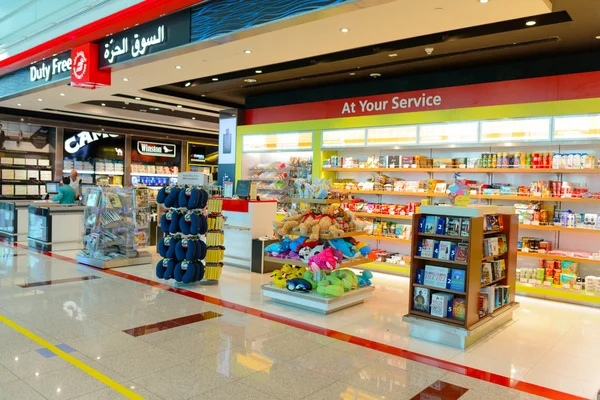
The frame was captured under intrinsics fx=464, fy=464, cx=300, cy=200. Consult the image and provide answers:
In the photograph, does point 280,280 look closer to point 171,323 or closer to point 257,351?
point 171,323

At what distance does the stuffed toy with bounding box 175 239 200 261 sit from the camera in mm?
6301

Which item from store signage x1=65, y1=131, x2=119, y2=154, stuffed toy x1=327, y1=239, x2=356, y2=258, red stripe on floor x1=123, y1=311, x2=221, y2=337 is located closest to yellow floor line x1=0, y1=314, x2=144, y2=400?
red stripe on floor x1=123, y1=311, x2=221, y2=337

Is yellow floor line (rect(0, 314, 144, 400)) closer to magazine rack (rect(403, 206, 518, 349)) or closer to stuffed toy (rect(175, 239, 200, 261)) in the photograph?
stuffed toy (rect(175, 239, 200, 261))

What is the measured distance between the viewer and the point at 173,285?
652 centimetres

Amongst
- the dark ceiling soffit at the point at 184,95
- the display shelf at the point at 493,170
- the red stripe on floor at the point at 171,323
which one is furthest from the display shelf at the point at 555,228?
the dark ceiling soffit at the point at 184,95

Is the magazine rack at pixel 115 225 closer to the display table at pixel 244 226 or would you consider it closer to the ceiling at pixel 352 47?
the display table at pixel 244 226

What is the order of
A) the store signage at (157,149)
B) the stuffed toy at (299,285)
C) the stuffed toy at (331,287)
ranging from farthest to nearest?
the store signage at (157,149) → the stuffed toy at (299,285) → the stuffed toy at (331,287)

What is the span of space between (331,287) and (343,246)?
1.68ft

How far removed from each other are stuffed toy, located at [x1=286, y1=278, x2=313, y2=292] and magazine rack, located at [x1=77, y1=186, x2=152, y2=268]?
11.6 ft

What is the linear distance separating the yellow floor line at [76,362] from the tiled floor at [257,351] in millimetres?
43

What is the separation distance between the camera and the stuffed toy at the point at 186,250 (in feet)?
20.7

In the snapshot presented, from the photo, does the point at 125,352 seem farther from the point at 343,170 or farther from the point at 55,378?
the point at 343,170

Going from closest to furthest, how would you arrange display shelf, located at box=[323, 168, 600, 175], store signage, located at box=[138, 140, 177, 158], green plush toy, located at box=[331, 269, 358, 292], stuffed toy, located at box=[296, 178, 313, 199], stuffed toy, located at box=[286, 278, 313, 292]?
stuffed toy, located at box=[286, 278, 313, 292]
green plush toy, located at box=[331, 269, 358, 292]
stuffed toy, located at box=[296, 178, 313, 199]
display shelf, located at box=[323, 168, 600, 175]
store signage, located at box=[138, 140, 177, 158]

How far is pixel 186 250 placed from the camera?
6355 mm
